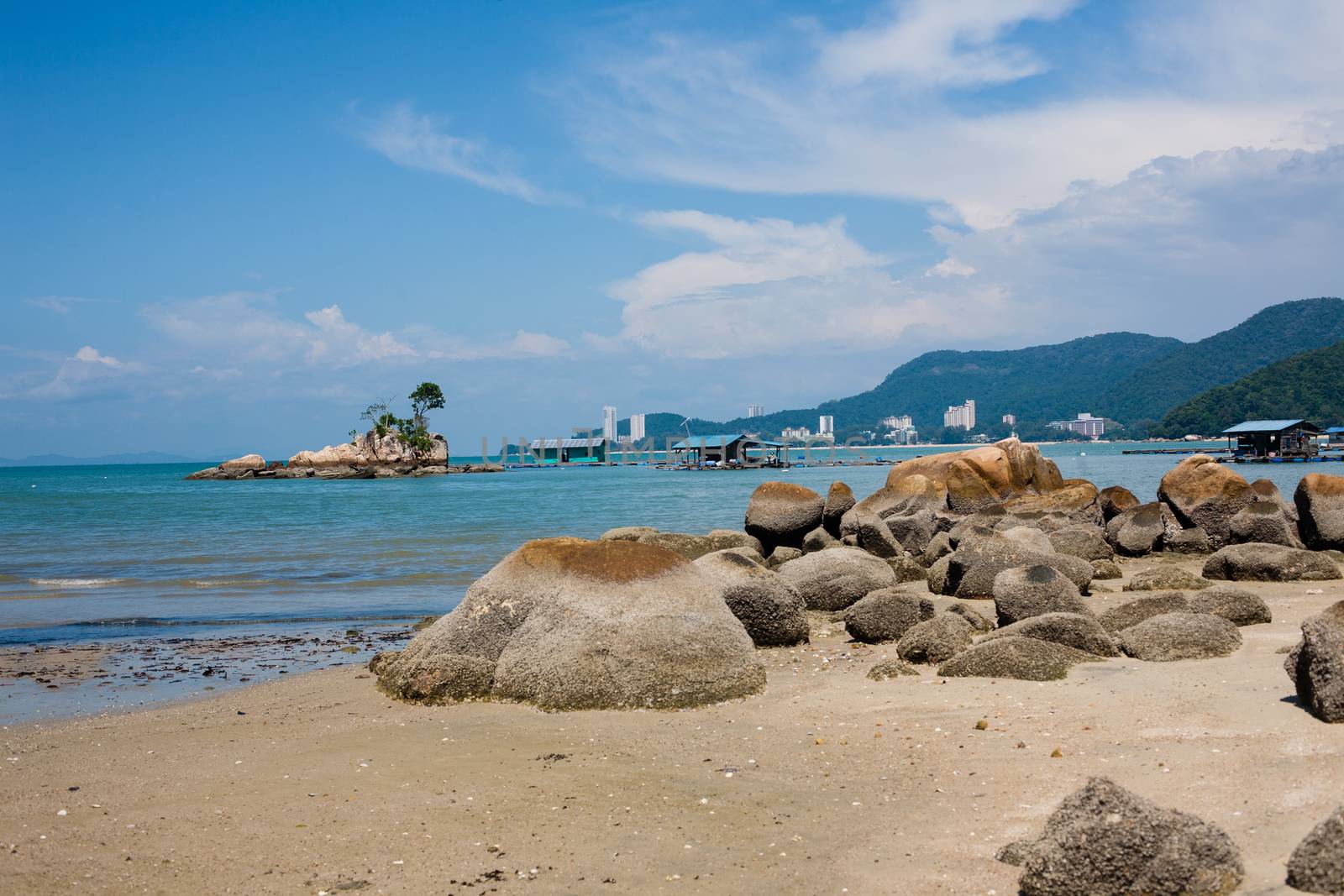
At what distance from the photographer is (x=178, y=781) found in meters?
7.32

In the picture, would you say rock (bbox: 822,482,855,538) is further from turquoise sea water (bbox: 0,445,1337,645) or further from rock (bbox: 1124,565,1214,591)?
rock (bbox: 1124,565,1214,591)

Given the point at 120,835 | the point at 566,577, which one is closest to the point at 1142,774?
the point at 566,577

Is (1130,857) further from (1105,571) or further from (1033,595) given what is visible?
(1105,571)

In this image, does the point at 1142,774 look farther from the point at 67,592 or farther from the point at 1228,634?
the point at 67,592

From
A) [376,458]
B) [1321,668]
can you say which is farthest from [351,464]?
[1321,668]

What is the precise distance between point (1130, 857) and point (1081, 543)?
1506 cm

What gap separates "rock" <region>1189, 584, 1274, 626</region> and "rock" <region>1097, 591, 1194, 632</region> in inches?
8.1

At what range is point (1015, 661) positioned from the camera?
9.24 metres

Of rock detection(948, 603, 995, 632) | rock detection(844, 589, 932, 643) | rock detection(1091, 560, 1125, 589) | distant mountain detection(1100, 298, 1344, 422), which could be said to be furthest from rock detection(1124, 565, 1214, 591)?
distant mountain detection(1100, 298, 1344, 422)

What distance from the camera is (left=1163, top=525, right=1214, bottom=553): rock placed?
67.9 ft

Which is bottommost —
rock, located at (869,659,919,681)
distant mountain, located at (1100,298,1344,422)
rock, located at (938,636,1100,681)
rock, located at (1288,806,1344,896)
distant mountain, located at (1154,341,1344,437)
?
rock, located at (869,659,919,681)

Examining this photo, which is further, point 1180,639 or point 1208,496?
point 1208,496

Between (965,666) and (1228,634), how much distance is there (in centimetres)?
269

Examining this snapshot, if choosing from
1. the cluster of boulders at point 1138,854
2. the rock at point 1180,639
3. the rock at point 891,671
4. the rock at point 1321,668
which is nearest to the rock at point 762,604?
the rock at point 891,671
